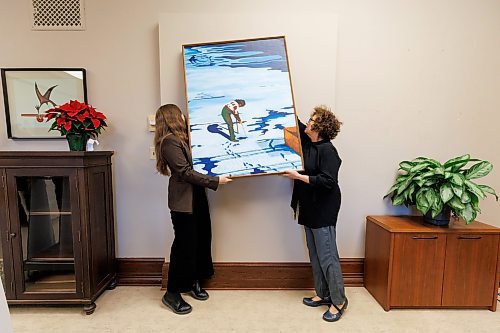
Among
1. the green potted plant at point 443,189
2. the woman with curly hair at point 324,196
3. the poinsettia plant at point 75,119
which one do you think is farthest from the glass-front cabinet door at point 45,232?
the green potted plant at point 443,189

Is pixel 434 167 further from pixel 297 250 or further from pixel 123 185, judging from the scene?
pixel 123 185

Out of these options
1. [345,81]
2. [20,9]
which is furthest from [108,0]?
[345,81]

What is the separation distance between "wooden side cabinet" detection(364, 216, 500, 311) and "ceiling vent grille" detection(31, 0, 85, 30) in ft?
9.54

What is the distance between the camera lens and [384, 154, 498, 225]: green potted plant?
2.21 metres

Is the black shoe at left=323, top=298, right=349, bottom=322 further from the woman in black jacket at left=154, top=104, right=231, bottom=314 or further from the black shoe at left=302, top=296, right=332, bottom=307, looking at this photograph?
the woman in black jacket at left=154, top=104, right=231, bottom=314

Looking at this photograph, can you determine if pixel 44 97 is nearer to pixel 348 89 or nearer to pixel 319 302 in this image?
pixel 348 89

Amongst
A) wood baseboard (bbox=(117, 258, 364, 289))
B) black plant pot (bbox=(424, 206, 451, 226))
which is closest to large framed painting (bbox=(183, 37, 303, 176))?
wood baseboard (bbox=(117, 258, 364, 289))

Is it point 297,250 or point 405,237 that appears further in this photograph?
point 297,250

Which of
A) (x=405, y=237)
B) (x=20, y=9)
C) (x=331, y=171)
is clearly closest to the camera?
(x=331, y=171)

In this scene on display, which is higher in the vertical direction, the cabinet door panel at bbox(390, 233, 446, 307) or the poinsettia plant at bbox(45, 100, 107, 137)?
the poinsettia plant at bbox(45, 100, 107, 137)

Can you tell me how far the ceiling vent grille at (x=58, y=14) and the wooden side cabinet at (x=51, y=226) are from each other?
1.12m

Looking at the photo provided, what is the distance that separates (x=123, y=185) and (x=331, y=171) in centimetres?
173

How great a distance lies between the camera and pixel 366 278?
2.66m

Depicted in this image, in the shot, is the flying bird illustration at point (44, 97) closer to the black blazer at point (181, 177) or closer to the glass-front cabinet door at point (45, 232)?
the glass-front cabinet door at point (45, 232)
